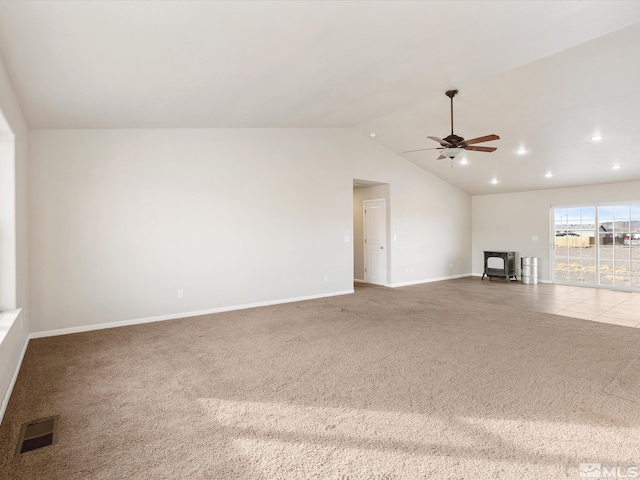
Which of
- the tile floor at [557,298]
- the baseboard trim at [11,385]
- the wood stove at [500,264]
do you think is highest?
the wood stove at [500,264]

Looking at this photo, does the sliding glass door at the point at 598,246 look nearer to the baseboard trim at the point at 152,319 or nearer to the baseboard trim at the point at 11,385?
the baseboard trim at the point at 152,319

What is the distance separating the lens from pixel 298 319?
5160 millimetres

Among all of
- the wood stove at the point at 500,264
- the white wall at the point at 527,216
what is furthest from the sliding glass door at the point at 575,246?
the wood stove at the point at 500,264

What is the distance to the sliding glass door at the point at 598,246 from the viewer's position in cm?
762

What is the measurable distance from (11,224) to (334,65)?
3.62 metres

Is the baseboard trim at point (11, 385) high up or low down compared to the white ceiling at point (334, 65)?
down

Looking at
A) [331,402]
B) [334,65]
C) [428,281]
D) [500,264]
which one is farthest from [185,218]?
[500,264]

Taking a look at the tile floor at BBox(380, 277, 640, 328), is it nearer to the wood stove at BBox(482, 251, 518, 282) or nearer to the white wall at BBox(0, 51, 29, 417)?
the wood stove at BBox(482, 251, 518, 282)

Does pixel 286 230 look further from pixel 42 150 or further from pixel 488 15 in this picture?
pixel 488 15

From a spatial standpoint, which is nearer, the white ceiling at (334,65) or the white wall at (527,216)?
the white ceiling at (334,65)

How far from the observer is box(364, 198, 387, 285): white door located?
27.5 feet

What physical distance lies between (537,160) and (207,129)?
6.29m

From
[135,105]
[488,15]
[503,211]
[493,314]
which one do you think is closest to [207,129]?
[135,105]

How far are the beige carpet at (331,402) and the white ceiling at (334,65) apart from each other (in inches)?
106
